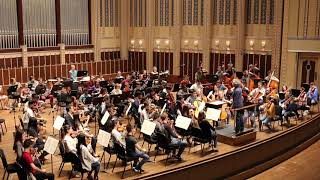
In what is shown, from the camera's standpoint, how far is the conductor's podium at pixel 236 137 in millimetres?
11721

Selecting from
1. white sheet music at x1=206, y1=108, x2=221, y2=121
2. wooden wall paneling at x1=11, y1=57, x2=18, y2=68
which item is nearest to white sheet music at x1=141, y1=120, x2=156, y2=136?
white sheet music at x1=206, y1=108, x2=221, y2=121

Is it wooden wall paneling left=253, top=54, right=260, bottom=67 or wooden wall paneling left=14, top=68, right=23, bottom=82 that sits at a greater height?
wooden wall paneling left=253, top=54, right=260, bottom=67

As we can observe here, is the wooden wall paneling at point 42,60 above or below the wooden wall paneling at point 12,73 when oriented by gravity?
above

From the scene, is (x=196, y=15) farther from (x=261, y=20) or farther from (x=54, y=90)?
(x=54, y=90)

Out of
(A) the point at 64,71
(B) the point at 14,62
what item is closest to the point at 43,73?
(A) the point at 64,71

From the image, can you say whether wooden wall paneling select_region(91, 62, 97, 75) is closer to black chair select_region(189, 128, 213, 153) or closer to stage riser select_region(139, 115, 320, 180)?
stage riser select_region(139, 115, 320, 180)

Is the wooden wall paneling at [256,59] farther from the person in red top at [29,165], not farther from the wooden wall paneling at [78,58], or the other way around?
the person in red top at [29,165]

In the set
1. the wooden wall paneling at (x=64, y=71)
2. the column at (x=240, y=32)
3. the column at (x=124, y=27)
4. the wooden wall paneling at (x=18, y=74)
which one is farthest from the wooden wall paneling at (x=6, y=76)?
the column at (x=240, y=32)

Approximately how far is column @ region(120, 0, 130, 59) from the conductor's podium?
14.2 m

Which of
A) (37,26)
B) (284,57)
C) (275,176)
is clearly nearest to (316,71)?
(284,57)

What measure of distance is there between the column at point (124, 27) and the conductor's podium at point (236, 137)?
1424cm

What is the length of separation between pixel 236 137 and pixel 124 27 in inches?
605

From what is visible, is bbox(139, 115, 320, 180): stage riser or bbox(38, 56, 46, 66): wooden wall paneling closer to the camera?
bbox(139, 115, 320, 180): stage riser

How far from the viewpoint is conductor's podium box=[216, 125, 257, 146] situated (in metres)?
11.7
